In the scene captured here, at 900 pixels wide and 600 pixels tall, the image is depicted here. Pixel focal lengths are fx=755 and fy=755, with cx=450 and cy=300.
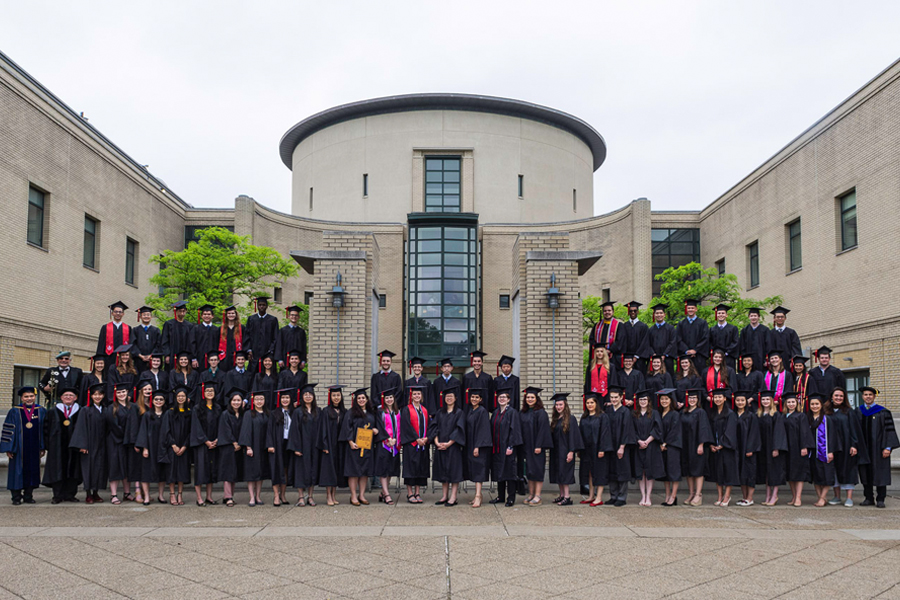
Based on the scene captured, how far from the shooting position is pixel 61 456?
34.8 feet

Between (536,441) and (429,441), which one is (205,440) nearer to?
(429,441)

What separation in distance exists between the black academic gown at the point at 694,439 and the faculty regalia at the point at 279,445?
557 centimetres

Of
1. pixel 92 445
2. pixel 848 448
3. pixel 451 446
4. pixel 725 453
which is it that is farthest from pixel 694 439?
pixel 92 445

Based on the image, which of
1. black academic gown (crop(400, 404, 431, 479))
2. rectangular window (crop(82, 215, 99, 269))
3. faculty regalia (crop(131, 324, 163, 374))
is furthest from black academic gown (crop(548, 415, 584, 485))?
rectangular window (crop(82, 215, 99, 269))

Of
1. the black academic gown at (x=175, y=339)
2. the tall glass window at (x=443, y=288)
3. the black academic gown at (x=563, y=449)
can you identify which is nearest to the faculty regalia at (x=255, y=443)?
the black academic gown at (x=175, y=339)

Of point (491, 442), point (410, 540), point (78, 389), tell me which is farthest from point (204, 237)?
point (410, 540)

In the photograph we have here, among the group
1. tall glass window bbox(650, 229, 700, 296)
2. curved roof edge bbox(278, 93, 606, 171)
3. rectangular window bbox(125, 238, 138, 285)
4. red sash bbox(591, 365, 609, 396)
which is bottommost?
red sash bbox(591, 365, 609, 396)

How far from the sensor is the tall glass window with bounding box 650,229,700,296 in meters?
32.2

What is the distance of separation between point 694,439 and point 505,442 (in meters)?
2.70

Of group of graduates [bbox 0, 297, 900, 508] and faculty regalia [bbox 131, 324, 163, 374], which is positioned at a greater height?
faculty regalia [bbox 131, 324, 163, 374]

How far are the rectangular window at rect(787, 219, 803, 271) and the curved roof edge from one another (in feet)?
47.8

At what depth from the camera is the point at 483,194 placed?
34.3 meters

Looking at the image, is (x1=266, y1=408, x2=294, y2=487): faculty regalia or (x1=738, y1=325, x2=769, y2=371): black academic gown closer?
(x1=266, y1=408, x2=294, y2=487): faculty regalia

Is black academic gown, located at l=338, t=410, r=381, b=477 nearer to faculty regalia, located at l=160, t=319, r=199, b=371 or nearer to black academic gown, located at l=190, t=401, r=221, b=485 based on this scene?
black academic gown, located at l=190, t=401, r=221, b=485
